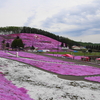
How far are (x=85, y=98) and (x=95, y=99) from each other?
0.95 m

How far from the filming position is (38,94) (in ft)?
39.3

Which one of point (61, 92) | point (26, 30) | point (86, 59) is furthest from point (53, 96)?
point (26, 30)

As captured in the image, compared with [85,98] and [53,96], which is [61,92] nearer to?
[53,96]

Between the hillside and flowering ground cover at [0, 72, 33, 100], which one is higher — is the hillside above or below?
above

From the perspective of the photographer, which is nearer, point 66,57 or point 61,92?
point 61,92

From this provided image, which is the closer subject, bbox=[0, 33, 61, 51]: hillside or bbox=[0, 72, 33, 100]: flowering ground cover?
bbox=[0, 72, 33, 100]: flowering ground cover

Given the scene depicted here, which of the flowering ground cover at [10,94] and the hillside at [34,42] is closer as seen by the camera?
the flowering ground cover at [10,94]

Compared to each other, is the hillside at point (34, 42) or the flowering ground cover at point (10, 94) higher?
the hillside at point (34, 42)

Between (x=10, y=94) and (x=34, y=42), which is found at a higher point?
(x=34, y=42)

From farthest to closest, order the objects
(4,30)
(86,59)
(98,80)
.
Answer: (4,30) → (86,59) → (98,80)

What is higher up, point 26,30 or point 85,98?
point 26,30

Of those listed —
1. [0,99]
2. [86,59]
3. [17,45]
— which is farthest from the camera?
[17,45]

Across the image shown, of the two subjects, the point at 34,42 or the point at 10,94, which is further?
the point at 34,42

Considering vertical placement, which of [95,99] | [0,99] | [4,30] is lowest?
[95,99]
